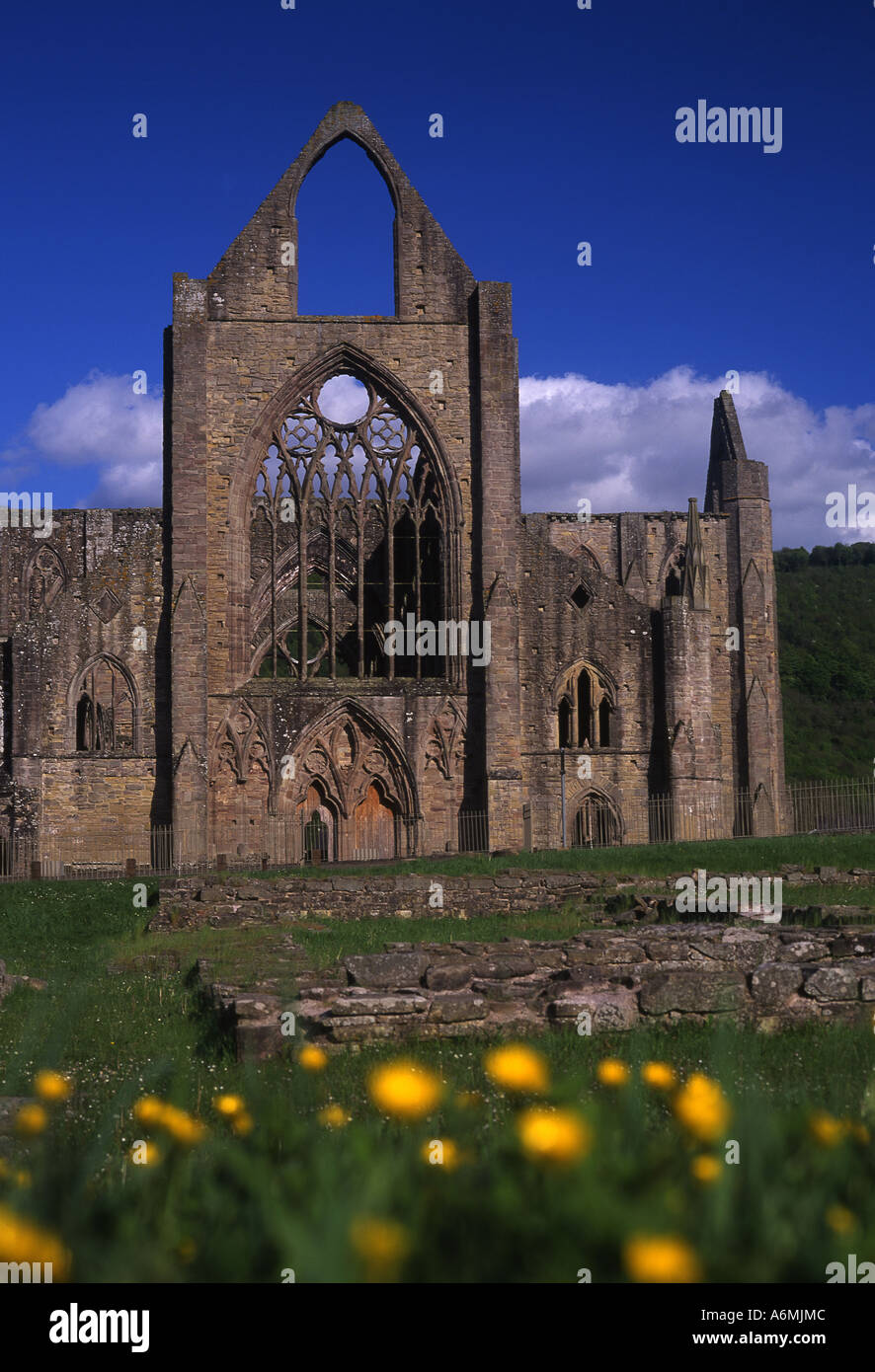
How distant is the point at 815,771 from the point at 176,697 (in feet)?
135

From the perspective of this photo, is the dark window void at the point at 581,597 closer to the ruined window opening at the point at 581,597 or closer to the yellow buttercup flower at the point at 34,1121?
the ruined window opening at the point at 581,597

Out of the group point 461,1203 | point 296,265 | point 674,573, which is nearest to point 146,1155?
point 461,1203

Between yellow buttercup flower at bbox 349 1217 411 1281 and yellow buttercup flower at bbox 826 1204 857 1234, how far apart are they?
68 centimetres

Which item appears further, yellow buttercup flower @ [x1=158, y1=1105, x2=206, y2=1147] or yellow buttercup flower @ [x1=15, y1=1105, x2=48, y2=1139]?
yellow buttercup flower @ [x1=158, y1=1105, x2=206, y2=1147]

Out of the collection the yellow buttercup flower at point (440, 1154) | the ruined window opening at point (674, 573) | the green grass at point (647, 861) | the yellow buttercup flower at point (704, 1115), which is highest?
the ruined window opening at point (674, 573)

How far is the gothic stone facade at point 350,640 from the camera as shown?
28672 millimetres

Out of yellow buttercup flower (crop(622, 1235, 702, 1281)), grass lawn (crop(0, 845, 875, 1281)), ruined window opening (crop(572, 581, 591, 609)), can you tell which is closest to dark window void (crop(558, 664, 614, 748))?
ruined window opening (crop(572, 581, 591, 609))

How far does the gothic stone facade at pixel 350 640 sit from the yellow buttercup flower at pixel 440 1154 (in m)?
26.1

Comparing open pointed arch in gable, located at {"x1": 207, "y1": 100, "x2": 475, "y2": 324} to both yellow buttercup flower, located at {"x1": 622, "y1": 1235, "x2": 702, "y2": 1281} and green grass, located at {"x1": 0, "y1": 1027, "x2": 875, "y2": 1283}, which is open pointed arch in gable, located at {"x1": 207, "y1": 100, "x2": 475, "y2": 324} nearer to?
green grass, located at {"x1": 0, "y1": 1027, "x2": 875, "y2": 1283}

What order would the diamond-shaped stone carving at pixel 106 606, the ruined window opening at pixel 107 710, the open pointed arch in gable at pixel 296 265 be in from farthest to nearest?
1. the open pointed arch in gable at pixel 296 265
2. the diamond-shaped stone carving at pixel 106 606
3. the ruined window opening at pixel 107 710

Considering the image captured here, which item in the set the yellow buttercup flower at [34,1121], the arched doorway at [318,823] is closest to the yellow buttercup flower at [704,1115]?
the yellow buttercup flower at [34,1121]

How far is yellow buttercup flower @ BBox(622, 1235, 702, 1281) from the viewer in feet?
4.90

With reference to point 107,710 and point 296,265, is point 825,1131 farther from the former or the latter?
point 296,265
